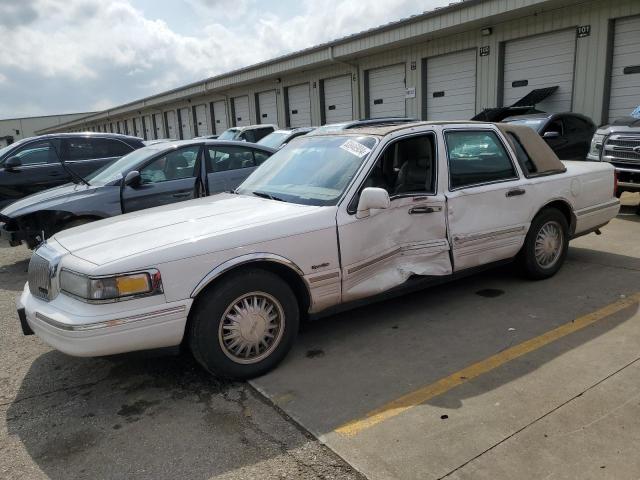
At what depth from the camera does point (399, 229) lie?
417 cm

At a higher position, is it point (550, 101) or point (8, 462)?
point (550, 101)

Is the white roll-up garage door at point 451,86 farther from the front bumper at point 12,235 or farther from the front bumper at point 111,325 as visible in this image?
the front bumper at point 111,325

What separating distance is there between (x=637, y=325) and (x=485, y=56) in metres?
11.8

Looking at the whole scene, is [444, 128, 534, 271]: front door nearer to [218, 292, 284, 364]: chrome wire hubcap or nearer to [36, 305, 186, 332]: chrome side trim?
[218, 292, 284, 364]: chrome wire hubcap

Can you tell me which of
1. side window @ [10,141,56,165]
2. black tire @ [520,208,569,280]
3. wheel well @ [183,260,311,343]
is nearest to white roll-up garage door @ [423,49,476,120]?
black tire @ [520,208,569,280]

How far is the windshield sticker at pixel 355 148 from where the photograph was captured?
4.17 metres

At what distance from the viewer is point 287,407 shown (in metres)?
3.23

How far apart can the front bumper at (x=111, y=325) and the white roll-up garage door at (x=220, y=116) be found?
87.1 ft

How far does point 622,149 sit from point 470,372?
22.4 feet

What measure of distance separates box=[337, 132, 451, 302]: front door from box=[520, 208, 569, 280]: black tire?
113cm

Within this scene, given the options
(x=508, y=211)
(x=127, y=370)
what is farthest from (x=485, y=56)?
(x=127, y=370)

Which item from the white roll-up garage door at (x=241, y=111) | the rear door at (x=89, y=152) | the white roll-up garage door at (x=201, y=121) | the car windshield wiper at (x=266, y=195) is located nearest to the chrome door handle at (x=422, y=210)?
the car windshield wiper at (x=266, y=195)

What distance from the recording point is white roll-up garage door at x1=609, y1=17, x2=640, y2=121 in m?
11.4

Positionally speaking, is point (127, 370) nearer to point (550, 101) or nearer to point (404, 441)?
point (404, 441)
